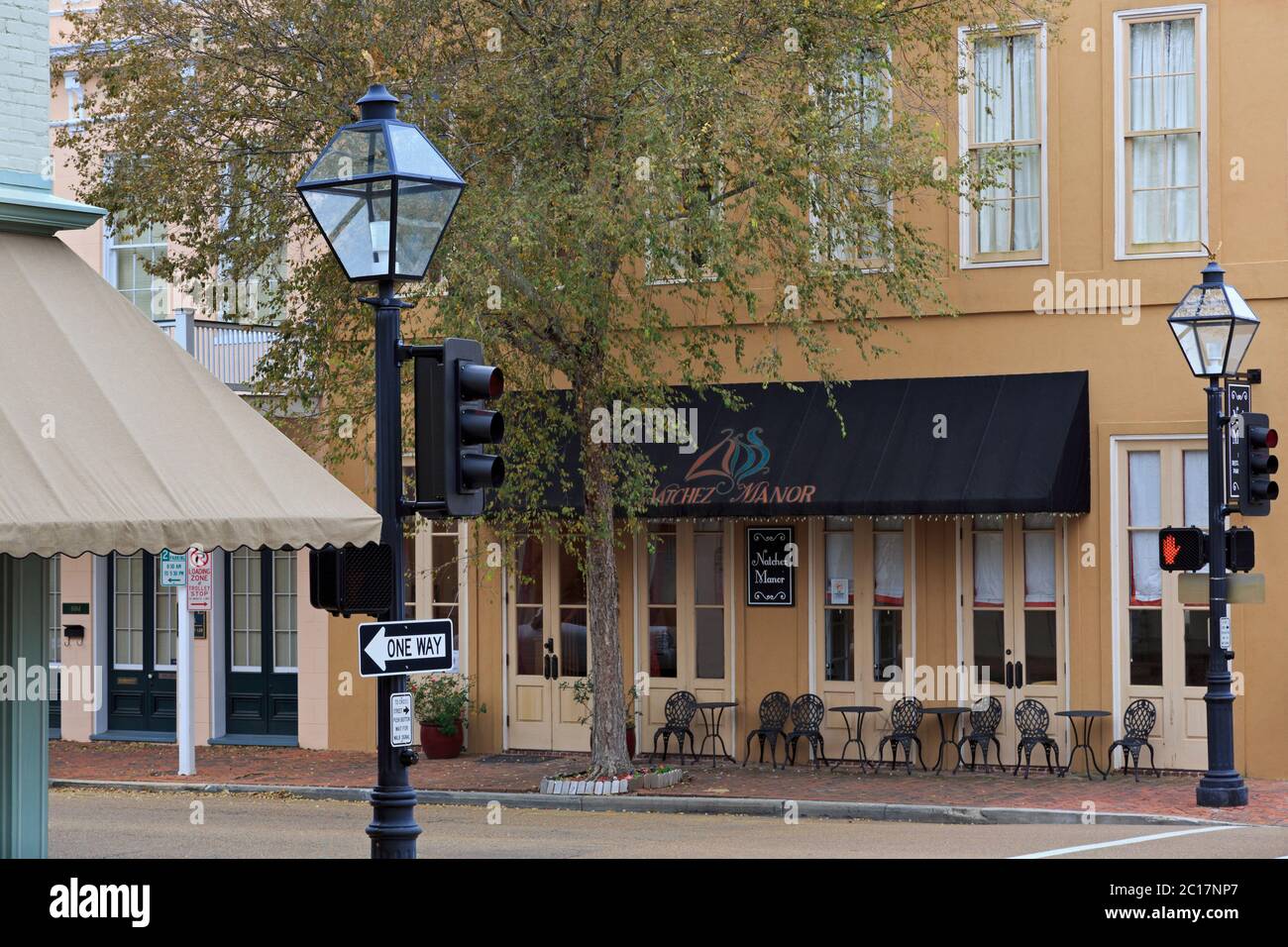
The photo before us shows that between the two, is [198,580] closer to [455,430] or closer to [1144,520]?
[1144,520]

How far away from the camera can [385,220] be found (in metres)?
9.27

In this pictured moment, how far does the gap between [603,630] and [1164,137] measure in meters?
7.95

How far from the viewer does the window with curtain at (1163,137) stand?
60.5 ft

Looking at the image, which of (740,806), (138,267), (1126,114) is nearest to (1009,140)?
(1126,114)

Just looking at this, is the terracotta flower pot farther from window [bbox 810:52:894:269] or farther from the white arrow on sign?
the white arrow on sign

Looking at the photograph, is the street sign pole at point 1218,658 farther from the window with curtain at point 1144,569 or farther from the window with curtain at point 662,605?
the window with curtain at point 662,605

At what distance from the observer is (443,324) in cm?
1585

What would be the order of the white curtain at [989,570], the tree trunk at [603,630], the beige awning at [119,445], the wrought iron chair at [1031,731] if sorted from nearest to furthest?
the beige awning at [119,445]
the tree trunk at [603,630]
the wrought iron chair at [1031,731]
the white curtain at [989,570]

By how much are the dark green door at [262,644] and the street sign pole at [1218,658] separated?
11.8 metres

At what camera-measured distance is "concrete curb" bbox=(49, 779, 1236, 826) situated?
613 inches

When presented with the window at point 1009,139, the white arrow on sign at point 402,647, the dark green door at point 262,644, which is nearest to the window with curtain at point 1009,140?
the window at point 1009,139

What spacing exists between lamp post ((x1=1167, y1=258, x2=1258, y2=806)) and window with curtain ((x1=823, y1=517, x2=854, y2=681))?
4.72m
